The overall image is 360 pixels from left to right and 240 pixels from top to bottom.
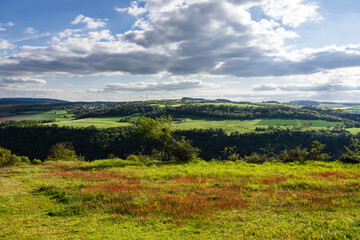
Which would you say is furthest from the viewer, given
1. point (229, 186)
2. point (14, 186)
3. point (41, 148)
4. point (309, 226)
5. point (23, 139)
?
point (23, 139)

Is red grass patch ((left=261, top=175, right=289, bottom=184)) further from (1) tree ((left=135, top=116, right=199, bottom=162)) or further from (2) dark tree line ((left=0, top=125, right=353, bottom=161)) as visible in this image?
(2) dark tree line ((left=0, top=125, right=353, bottom=161))

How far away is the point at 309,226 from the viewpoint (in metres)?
8.07

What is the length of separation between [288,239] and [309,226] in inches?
76.8

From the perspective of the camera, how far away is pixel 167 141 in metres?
35.1

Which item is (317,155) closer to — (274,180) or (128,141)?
(274,180)

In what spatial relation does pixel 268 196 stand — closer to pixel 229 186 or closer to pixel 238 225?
pixel 229 186

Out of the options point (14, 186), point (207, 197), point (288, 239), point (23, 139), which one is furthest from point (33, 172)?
point (23, 139)

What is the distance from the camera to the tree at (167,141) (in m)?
32.3

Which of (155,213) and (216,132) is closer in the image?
(155,213)

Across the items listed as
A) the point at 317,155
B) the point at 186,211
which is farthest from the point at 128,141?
the point at 186,211

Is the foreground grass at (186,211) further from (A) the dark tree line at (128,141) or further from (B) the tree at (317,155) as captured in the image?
(A) the dark tree line at (128,141)

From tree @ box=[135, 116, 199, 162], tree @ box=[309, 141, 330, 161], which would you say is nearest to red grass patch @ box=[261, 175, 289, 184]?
tree @ box=[135, 116, 199, 162]

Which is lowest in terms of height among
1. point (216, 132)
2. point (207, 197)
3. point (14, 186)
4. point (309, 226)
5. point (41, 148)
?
point (41, 148)

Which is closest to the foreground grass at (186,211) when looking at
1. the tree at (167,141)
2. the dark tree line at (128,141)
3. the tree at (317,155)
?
the tree at (167,141)
